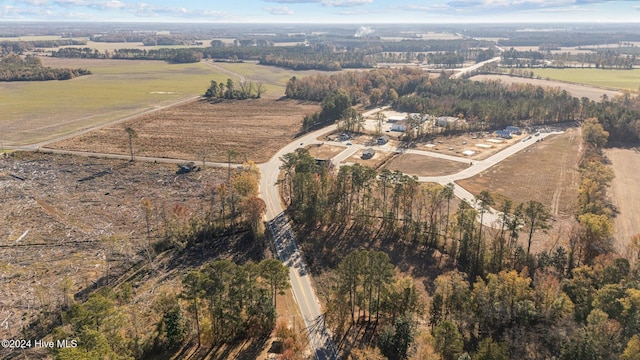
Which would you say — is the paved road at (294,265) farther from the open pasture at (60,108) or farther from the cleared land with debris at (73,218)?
the open pasture at (60,108)

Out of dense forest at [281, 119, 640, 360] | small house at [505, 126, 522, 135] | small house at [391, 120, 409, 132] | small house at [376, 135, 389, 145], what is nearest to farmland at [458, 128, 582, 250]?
dense forest at [281, 119, 640, 360]

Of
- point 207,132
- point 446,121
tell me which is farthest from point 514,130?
point 207,132

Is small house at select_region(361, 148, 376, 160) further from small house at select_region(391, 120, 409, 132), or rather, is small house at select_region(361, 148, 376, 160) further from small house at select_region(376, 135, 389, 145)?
small house at select_region(391, 120, 409, 132)

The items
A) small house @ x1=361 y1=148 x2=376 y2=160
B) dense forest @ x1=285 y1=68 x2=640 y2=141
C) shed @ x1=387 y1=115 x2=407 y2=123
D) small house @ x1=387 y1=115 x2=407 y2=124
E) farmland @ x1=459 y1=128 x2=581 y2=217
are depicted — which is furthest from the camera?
shed @ x1=387 y1=115 x2=407 y2=123

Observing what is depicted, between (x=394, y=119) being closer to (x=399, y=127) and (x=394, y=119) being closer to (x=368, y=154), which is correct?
(x=399, y=127)

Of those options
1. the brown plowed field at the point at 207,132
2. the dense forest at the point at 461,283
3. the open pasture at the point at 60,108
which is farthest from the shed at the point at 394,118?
the open pasture at the point at 60,108
